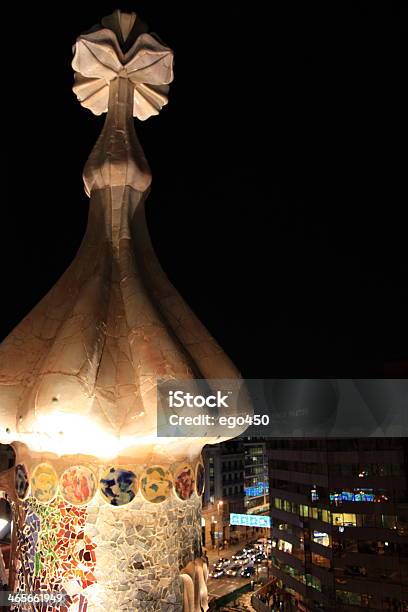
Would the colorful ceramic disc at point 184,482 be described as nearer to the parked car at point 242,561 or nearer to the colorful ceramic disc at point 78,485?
the colorful ceramic disc at point 78,485

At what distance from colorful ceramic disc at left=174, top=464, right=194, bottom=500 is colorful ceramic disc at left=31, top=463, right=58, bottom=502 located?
87cm

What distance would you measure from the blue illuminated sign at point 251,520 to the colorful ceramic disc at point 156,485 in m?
24.9

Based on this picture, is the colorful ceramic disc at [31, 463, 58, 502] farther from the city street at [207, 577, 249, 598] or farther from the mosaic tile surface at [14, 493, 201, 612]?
the city street at [207, 577, 249, 598]

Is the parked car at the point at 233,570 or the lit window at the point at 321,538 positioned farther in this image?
the parked car at the point at 233,570

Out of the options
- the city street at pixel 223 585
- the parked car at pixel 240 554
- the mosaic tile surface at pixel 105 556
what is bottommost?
the city street at pixel 223 585

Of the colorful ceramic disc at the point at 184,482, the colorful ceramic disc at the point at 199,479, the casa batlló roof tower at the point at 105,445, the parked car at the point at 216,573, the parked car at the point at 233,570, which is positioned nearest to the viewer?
the casa batlló roof tower at the point at 105,445

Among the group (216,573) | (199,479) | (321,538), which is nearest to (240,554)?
(216,573)

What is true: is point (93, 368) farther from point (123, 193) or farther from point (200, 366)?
point (123, 193)

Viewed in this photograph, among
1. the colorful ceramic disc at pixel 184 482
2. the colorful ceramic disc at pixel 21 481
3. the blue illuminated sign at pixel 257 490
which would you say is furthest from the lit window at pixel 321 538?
the colorful ceramic disc at pixel 21 481

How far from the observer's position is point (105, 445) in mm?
3580

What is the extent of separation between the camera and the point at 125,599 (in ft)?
11.5

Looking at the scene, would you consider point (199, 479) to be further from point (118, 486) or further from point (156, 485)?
point (118, 486)

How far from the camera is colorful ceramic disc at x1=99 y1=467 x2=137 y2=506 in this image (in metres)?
3.60

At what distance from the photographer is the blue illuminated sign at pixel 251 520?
27.3 metres
